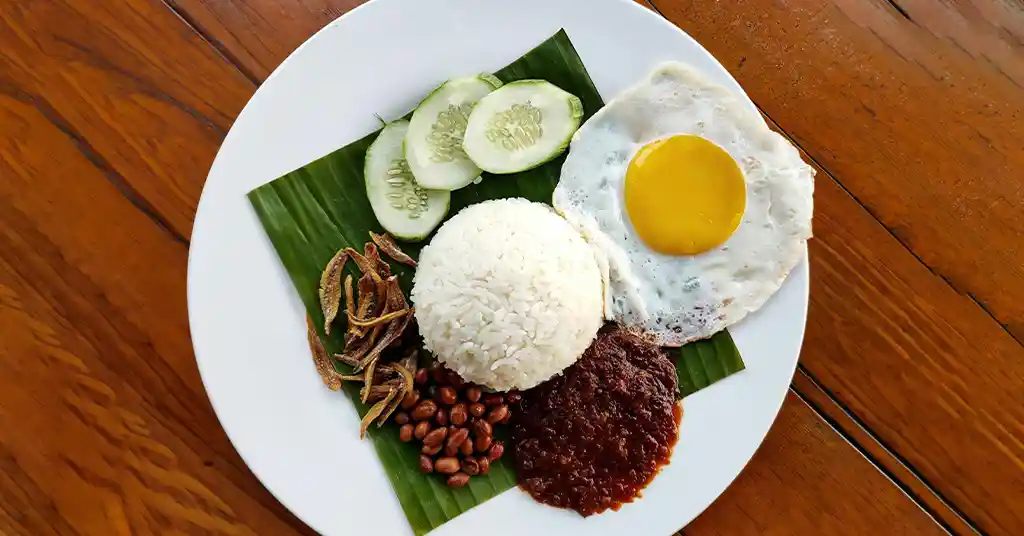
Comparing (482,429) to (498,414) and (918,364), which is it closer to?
(498,414)

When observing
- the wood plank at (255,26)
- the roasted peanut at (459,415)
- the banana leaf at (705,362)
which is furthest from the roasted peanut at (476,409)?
the wood plank at (255,26)

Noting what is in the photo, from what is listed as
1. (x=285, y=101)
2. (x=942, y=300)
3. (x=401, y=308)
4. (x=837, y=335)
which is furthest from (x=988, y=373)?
(x=285, y=101)

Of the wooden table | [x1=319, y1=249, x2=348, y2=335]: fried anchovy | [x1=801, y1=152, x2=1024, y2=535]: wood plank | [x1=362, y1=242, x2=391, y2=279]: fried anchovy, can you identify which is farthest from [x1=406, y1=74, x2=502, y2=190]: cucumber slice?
[x1=801, y1=152, x2=1024, y2=535]: wood plank

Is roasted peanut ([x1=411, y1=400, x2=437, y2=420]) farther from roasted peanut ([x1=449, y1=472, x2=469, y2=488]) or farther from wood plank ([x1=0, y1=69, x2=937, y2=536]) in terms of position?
wood plank ([x1=0, y1=69, x2=937, y2=536])

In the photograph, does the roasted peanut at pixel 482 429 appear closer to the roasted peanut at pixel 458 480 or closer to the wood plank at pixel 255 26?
the roasted peanut at pixel 458 480

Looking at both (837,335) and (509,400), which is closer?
(509,400)

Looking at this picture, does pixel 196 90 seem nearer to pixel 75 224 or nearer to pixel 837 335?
pixel 75 224

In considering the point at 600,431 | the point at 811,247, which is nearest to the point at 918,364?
the point at 811,247
